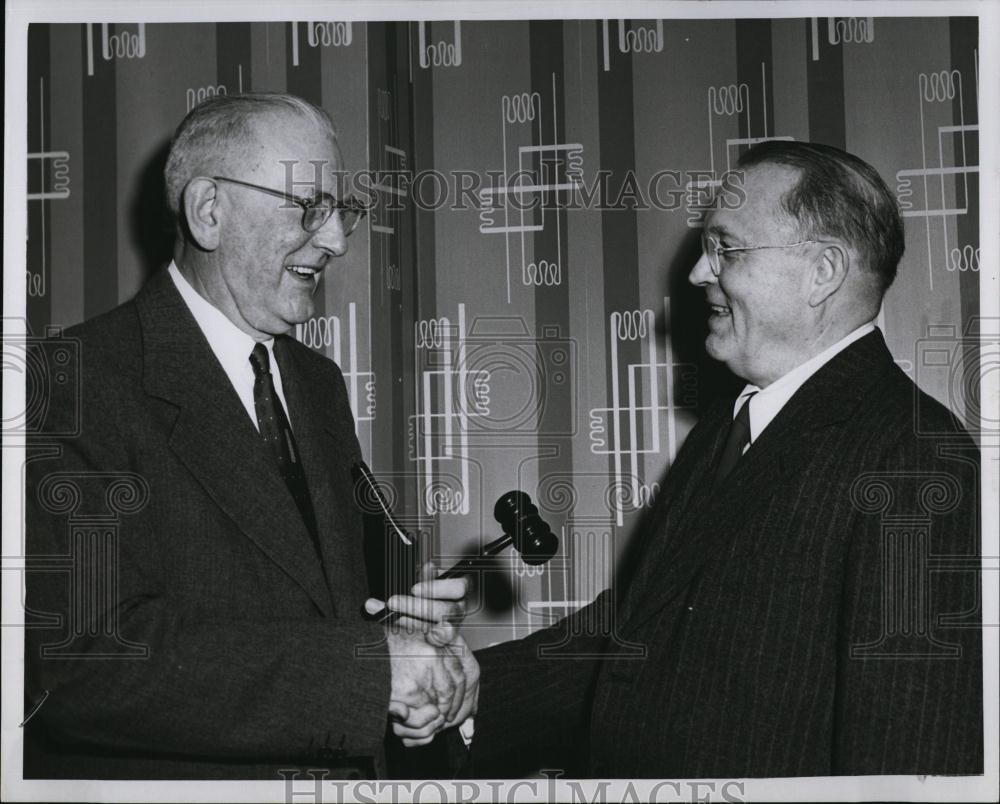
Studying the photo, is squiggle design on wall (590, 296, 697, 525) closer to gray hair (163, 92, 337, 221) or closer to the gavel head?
the gavel head

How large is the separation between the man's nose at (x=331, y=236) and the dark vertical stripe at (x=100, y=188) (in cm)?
42

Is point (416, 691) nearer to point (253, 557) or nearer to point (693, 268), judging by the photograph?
point (253, 557)

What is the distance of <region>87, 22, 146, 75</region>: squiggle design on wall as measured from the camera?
6.39ft

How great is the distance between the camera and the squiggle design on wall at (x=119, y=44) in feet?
6.39

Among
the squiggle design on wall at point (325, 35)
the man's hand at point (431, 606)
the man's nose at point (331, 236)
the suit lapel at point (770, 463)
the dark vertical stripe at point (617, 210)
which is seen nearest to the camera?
the suit lapel at point (770, 463)

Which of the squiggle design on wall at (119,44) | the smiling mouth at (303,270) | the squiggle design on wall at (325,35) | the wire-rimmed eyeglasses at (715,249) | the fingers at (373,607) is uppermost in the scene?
the squiggle design on wall at (325,35)

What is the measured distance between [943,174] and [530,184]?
81 cm

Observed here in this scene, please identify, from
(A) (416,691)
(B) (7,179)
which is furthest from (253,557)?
(B) (7,179)

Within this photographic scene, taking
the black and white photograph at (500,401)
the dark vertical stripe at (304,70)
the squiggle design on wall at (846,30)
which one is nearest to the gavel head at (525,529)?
the black and white photograph at (500,401)

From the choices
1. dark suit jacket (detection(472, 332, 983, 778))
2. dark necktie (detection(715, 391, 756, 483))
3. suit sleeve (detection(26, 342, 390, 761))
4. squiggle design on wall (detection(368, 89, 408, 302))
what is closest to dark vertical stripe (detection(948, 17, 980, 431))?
dark suit jacket (detection(472, 332, 983, 778))

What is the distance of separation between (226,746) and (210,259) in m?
0.83

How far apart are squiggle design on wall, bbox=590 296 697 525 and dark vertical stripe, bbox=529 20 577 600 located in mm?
76

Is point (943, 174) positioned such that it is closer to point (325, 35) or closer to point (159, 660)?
point (325, 35)

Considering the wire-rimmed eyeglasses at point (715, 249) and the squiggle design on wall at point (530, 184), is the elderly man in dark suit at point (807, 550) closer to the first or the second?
the wire-rimmed eyeglasses at point (715, 249)
